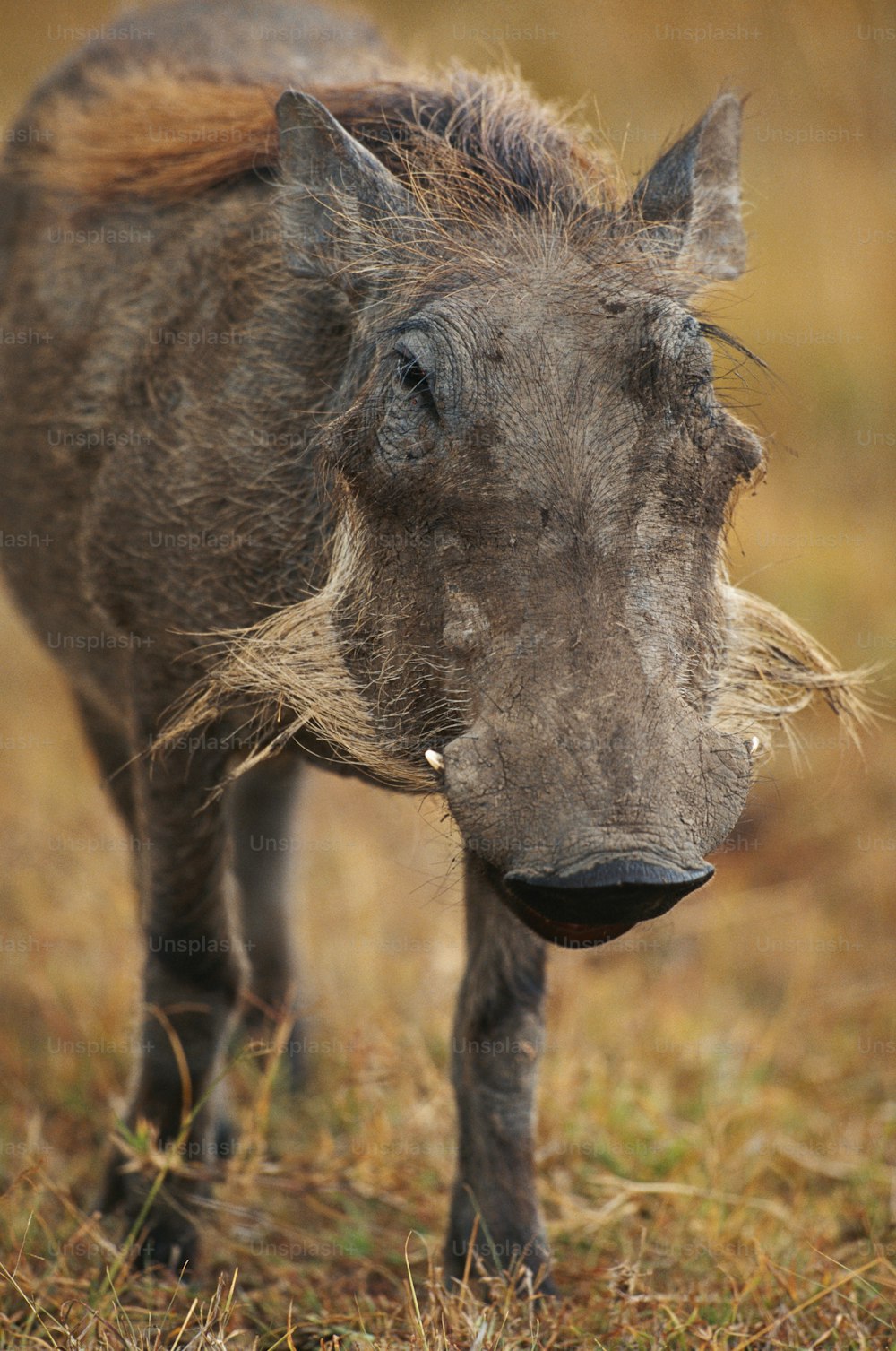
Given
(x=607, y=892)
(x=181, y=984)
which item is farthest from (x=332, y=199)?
(x=181, y=984)

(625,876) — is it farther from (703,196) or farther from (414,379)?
(703,196)

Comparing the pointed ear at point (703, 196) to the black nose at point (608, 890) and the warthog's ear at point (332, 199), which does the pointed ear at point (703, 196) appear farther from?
the black nose at point (608, 890)

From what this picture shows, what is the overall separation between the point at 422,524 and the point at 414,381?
0.23 meters

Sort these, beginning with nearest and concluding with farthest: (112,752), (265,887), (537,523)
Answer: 1. (537,523)
2. (112,752)
3. (265,887)

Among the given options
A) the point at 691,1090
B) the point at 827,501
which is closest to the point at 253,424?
the point at 691,1090

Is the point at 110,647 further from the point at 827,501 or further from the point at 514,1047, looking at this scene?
the point at 827,501

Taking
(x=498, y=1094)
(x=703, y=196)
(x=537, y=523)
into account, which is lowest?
(x=498, y=1094)

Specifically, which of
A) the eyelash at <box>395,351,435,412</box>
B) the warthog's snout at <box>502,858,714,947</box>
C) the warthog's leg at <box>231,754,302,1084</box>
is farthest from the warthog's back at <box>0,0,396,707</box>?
the warthog's snout at <box>502,858,714,947</box>

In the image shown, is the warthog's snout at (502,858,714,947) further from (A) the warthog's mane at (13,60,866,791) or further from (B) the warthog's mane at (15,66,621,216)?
(B) the warthog's mane at (15,66,621,216)

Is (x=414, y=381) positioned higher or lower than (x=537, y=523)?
higher

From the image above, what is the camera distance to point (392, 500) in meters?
2.36

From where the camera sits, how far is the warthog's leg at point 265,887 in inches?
163

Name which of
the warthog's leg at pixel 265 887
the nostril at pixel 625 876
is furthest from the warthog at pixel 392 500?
the warthog's leg at pixel 265 887

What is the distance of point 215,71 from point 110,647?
1.54m
